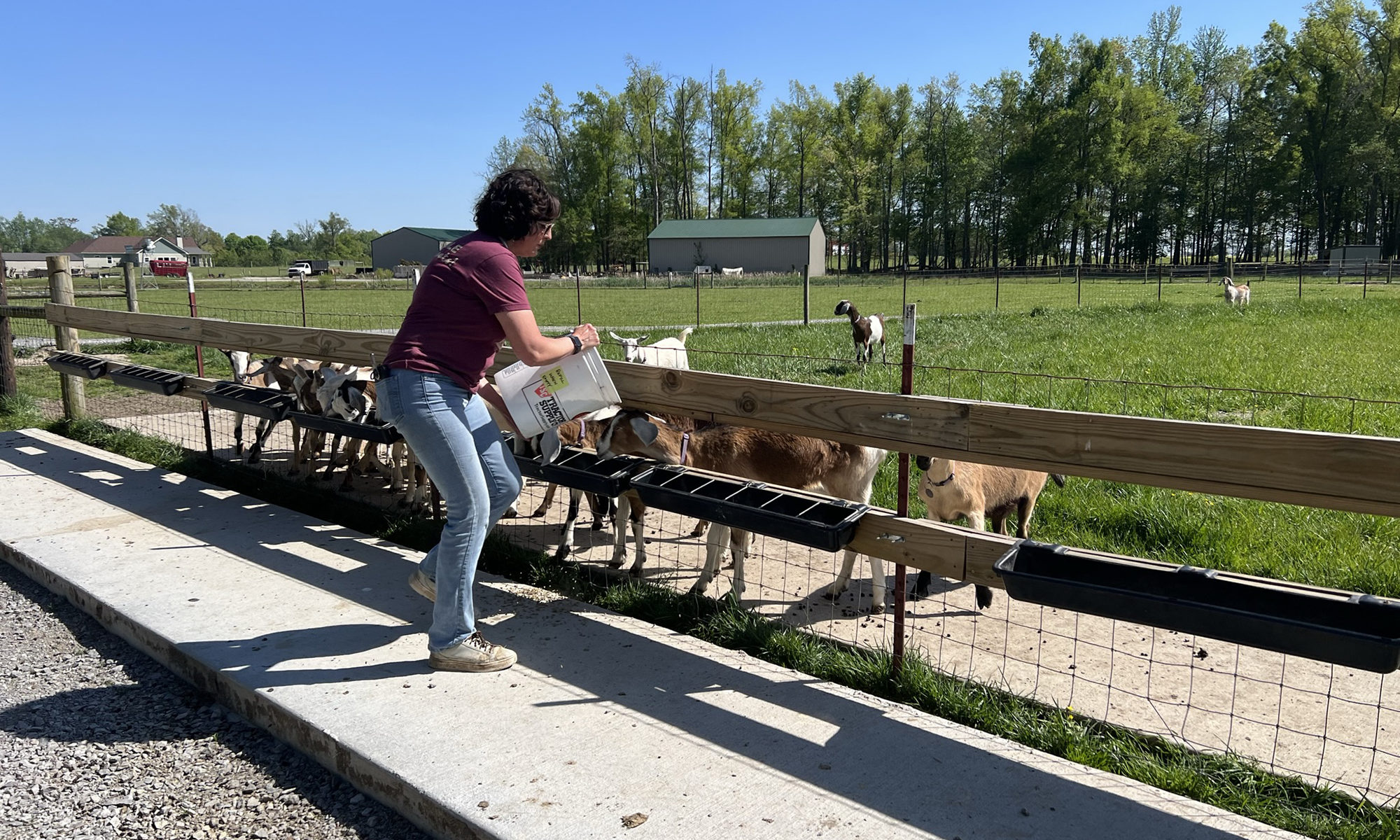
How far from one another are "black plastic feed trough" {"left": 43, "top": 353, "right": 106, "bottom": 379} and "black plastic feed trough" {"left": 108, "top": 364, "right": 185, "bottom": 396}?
0.41 feet

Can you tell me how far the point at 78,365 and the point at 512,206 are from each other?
7.25m

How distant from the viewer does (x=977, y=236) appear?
90.3m

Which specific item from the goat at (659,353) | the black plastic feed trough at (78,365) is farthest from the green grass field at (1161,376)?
the black plastic feed trough at (78,365)

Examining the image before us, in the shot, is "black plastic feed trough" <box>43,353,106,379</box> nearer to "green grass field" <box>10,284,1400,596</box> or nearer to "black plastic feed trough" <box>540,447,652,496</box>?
"green grass field" <box>10,284,1400,596</box>

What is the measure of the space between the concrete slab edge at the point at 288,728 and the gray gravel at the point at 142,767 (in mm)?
41

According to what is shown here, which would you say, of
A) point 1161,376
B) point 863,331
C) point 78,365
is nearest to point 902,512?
point 78,365

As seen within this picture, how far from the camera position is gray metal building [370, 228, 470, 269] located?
8769 centimetres

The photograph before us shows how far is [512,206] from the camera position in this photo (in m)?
3.71

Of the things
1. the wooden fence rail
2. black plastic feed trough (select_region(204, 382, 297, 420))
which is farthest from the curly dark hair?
black plastic feed trough (select_region(204, 382, 297, 420))

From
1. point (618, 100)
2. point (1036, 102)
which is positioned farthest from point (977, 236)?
point (618, 100)

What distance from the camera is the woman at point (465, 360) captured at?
3.61m

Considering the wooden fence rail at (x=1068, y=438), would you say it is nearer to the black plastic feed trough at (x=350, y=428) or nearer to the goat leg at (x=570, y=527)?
the goat leg at (x=570, y=527)

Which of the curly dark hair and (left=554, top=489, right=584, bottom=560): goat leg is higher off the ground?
the curly dark hair

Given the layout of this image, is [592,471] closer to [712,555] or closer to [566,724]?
[712,555]
